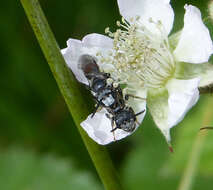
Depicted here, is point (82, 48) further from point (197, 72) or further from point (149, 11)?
point (197, 72)

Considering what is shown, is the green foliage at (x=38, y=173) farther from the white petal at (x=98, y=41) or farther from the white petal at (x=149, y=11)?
the white petal at (x=149, y=11)

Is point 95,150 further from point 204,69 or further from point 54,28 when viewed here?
point 54,28

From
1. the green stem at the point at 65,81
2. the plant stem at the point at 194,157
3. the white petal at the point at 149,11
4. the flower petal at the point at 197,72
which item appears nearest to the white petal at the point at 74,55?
the white petal at the point at 149,11

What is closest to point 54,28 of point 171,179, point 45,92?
point 45,92

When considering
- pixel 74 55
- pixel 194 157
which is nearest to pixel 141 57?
pixel 74 55

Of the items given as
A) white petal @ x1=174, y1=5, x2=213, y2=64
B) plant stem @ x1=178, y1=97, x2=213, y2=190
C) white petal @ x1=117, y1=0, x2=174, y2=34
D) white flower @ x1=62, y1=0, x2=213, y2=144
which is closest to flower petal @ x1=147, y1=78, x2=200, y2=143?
white flower @ x1=62, y1=0, x2=213, y2=144
